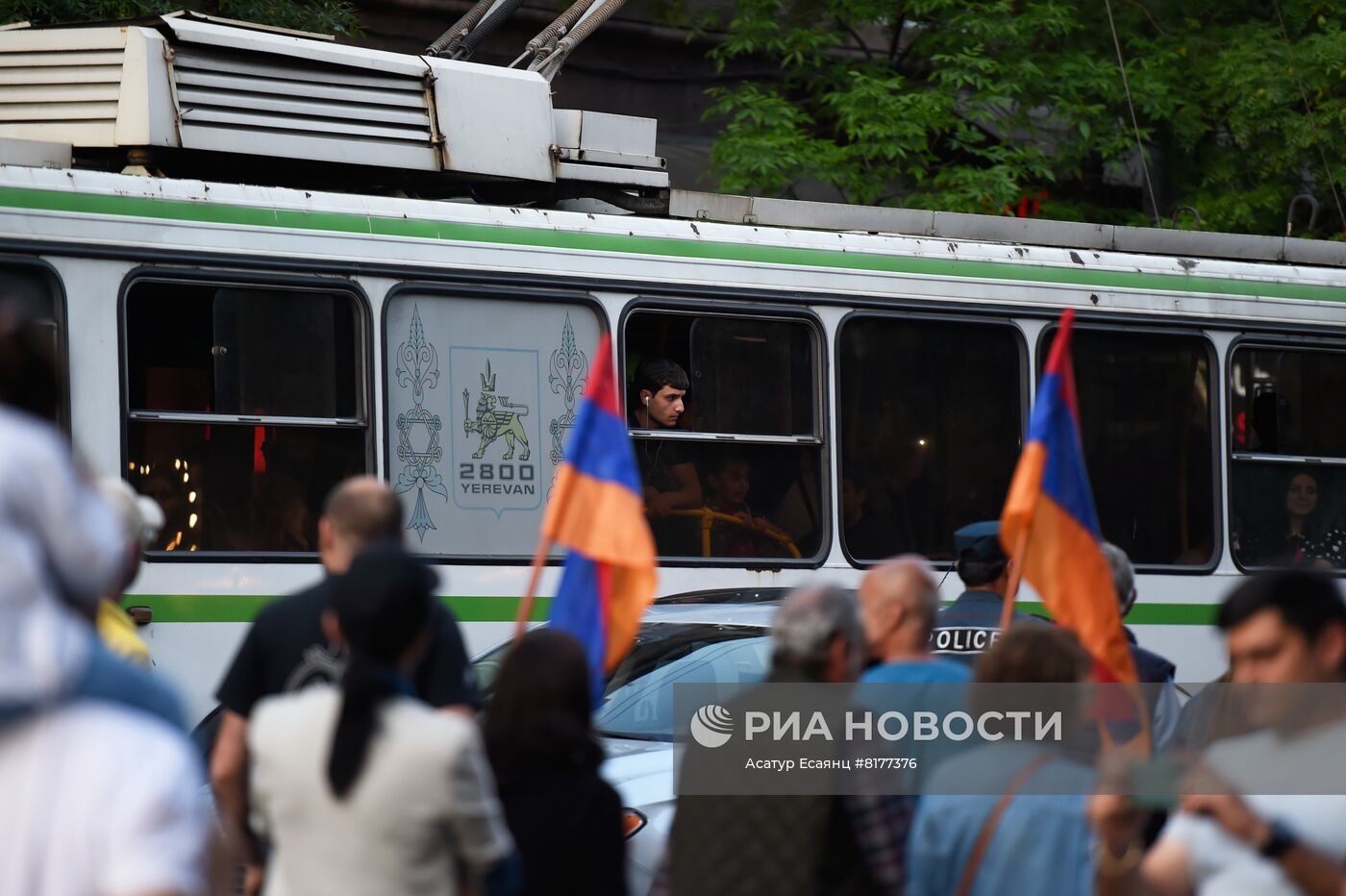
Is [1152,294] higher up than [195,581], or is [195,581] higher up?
[1152,294]

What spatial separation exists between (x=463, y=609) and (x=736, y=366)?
1.93 meters

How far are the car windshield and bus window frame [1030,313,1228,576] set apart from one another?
12.1ft

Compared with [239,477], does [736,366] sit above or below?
above

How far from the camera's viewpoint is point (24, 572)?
2.11 meters

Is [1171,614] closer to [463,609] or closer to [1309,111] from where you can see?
[463,609]

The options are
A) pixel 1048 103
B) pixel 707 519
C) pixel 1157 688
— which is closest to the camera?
pixel 1157 688

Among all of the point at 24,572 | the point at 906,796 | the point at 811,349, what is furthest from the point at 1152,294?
the point at 24,572

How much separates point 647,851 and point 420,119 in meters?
4.50

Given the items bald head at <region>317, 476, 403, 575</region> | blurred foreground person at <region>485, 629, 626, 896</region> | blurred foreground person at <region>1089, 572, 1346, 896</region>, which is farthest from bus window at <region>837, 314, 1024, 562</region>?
blurred foreground person at <region>1089, 572, 1346, 896</region>

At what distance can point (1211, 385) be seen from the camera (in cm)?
1074

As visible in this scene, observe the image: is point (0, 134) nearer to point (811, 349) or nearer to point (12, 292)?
point (12, 292)

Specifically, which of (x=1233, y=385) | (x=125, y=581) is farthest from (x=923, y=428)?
(x=125, y=581)

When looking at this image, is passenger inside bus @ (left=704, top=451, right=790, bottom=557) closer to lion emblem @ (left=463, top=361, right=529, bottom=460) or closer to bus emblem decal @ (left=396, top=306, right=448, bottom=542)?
lion emblem @ (left=463, top=361, right=529, bottom=460)

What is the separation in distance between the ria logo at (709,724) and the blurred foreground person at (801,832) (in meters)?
1.59
